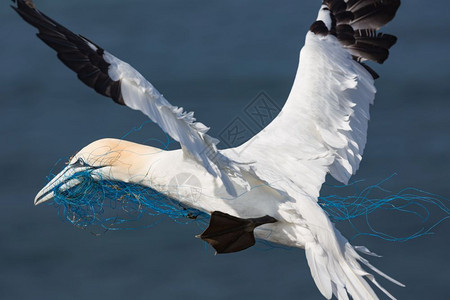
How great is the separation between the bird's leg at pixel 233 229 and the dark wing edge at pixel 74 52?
1176 millimetres

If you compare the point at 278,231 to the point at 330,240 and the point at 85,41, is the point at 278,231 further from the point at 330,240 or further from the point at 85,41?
the point at 85,41

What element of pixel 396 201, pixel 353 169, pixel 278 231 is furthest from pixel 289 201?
pixel 396 201

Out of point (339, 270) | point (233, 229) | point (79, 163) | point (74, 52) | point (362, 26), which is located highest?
point (74, 52)

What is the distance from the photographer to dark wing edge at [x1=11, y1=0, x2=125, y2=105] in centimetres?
574

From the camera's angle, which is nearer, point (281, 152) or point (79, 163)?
point (281, 152)

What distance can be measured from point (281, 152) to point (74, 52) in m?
1.64

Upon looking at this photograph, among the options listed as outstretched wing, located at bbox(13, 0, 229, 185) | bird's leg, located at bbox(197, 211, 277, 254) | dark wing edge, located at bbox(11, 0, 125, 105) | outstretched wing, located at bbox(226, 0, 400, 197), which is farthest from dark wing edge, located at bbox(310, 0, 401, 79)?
dark wing edge, located at bbox(11, 0, 125, 105)

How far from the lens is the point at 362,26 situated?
25.6ft

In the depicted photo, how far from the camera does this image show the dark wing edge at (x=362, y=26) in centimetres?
761

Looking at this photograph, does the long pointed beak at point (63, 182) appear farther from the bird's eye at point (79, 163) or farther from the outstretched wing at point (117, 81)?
the outstretched wing at point (117, 81)

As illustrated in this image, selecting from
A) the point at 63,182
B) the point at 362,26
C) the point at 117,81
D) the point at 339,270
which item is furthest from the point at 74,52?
the point at 362,26

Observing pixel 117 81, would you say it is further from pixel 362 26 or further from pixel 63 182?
pixel 362 26

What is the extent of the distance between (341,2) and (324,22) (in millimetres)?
267

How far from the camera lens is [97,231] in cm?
997
